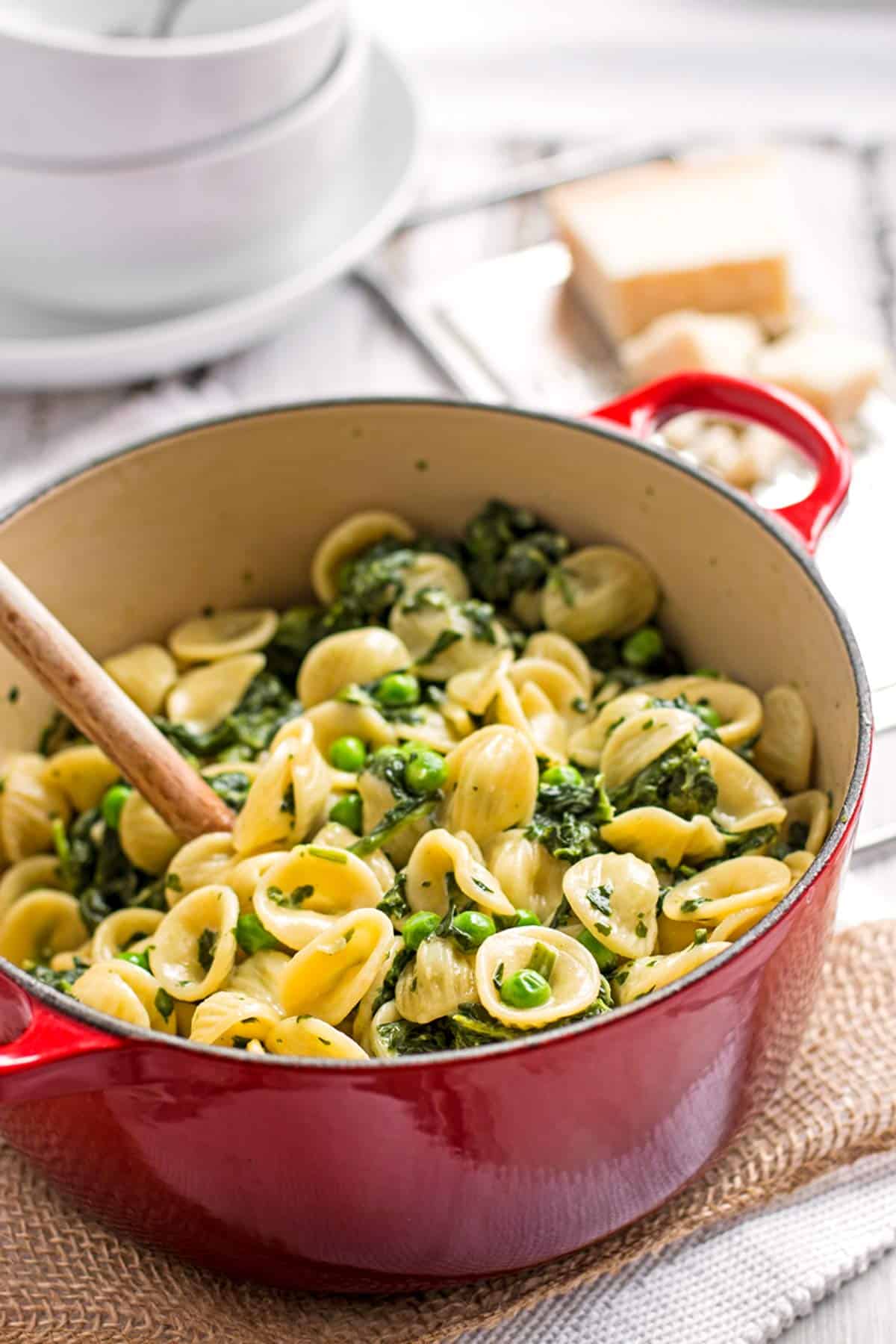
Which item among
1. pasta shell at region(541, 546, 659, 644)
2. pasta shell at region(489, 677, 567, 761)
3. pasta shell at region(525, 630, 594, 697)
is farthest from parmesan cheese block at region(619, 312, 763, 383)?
pasta shell at region(489, 677, 567, 761)

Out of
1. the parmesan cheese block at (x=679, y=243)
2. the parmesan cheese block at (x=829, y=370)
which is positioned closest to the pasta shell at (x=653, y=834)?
the parmesan cheese block at (x=829, y=370)

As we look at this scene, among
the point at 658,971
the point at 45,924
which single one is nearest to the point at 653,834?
the point at 658,971

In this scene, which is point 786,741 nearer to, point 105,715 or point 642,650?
point 642,650

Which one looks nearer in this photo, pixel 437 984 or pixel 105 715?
pixel 437 984

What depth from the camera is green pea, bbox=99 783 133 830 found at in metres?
1.52

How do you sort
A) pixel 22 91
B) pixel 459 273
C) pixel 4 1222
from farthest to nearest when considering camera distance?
1. pixel 459 273
2. pixel 22 91
3. pixel 4 1222

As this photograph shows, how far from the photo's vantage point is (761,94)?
283cm

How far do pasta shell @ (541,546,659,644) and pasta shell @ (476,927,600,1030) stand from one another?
1.48 ft

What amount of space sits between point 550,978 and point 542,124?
201 centimetres

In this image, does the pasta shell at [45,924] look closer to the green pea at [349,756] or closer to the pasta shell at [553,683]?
the green pea at [349,756]

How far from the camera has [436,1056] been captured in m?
0.97

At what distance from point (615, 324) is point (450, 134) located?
737 mm

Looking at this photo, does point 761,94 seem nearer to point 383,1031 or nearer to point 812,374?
point 812,374

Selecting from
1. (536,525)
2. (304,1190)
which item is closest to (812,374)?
(536,525)
